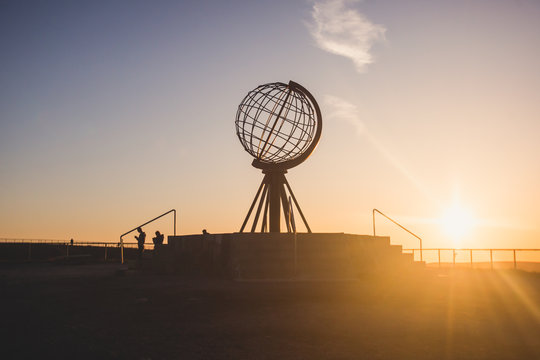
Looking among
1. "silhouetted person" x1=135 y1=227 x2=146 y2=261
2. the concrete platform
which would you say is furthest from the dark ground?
"silhouetted person" x1=135 y1=227 x2=146 y2=261

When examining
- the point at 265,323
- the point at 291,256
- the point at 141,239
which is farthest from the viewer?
the point at 141,239

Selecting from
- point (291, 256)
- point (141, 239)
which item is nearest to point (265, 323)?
point (291, 256)

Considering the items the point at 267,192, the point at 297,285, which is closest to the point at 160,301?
the point at 297,285

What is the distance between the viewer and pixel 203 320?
7.43 metres

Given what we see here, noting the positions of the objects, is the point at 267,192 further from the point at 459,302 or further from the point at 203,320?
the point at 203,320

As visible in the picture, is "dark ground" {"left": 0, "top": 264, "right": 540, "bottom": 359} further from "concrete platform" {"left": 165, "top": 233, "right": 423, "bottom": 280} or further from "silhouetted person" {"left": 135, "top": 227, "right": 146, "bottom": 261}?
"silhouetted person" {"left": 135, "top": 227, "right": 146, "bottom": 261}

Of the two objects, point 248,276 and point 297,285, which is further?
point 248,276

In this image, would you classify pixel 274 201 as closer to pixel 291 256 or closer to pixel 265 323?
pixel 291 256

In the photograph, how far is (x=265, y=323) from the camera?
23.7 ft

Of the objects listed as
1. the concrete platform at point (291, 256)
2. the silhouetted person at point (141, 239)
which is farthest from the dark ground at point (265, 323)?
the silhouetted person at point (141, 239)

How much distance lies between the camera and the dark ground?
561 centimetres

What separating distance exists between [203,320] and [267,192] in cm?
1208

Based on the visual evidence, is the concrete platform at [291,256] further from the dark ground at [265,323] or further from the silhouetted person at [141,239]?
the silhouetted person at [141,239]

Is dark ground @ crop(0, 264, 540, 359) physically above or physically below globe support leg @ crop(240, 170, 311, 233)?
below
